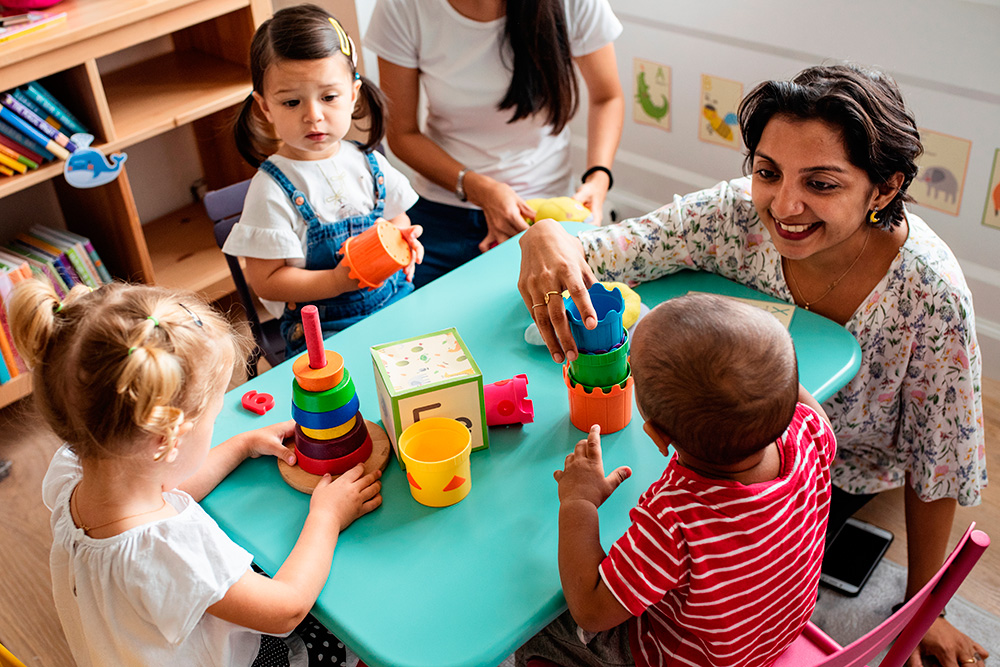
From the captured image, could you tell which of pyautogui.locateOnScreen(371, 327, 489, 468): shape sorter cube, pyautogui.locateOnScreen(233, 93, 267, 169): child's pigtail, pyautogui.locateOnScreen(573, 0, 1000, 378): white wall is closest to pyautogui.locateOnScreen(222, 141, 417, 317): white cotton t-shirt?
pyautogui.locateOnScreen(233, 93, 267, 169): child's pigtail

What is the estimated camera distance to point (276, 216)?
174cm

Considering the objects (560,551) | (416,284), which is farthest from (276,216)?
(560,551)

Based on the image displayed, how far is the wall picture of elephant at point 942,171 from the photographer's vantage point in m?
2.29

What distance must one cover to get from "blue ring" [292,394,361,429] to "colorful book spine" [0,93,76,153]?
1516 mm

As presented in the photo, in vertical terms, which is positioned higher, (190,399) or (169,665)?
(190,399)

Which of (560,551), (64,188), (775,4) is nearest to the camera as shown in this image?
(560,551)

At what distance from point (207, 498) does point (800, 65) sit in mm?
2109

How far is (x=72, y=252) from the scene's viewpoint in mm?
2494

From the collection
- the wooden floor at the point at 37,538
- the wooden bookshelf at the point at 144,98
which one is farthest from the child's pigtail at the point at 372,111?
the wooden floor at the point at 37,538

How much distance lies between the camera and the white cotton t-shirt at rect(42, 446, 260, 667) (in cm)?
103

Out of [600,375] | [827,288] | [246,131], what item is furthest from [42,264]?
[827,288]

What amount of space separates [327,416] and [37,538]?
1.38 m

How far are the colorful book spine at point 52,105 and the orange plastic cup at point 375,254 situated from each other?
117 cm

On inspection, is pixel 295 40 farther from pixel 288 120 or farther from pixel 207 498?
pixel 207 498
